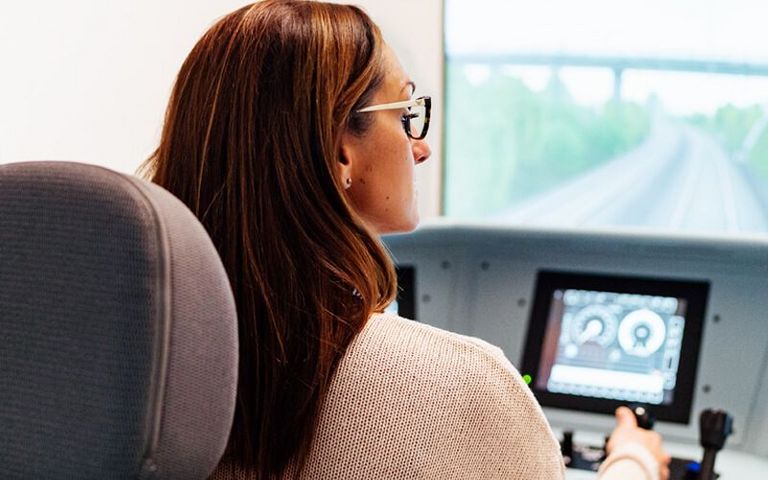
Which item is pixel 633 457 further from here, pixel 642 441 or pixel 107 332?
pixel 107 332

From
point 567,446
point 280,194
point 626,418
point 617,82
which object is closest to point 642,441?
point 626,418

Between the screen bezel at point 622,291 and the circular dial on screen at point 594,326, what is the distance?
0.05 metres

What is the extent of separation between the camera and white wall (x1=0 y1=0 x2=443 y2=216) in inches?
59.2

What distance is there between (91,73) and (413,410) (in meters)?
0.96

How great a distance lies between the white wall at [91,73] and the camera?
1504 millimetres

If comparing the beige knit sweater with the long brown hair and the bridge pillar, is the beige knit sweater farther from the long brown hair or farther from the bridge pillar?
the bridge pillar

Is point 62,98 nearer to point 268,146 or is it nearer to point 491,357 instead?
point 268,146

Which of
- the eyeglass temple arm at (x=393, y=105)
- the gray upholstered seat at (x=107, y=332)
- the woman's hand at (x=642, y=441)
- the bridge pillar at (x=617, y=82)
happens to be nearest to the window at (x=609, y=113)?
the bridge pillar at (x=617, y=82)

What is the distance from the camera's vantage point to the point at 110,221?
629 mm

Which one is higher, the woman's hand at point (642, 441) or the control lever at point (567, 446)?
the woman's hand at point (642, 441)

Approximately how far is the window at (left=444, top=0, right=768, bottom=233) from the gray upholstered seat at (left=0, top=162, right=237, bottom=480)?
2285 millimetres

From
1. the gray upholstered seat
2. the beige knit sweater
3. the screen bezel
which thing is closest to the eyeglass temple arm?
the beige knit sweater

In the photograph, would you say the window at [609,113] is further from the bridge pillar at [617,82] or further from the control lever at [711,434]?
the control lever at [711,434]

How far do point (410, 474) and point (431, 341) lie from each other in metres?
0.13
